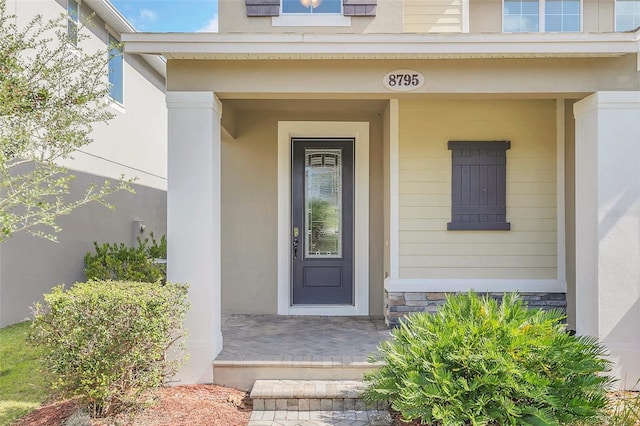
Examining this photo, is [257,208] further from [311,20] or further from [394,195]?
[311,20]

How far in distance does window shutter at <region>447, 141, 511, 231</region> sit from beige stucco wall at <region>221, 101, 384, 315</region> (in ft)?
3.92

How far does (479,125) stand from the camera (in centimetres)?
534

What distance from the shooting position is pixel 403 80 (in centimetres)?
427

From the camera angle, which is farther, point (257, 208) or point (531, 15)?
point (257, 208)

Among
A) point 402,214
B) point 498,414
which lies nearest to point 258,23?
point 402,214

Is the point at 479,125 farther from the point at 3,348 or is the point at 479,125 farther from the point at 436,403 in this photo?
the point at 3,348

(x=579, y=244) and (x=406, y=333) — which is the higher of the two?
(x=579, y=244)

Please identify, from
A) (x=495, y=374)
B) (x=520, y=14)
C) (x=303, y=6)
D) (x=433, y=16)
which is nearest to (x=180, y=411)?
(x=495, y=374)

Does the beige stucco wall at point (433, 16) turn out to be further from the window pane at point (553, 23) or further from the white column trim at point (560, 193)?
the white column trim at point (560, 193)

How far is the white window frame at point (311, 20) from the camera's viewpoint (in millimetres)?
5324

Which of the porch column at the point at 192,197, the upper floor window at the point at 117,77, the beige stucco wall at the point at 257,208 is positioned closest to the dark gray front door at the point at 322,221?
the beige stucco wall at the point at 257,208

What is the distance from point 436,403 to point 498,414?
0.39 meters

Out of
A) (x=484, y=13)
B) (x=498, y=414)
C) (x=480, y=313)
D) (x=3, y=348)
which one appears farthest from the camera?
(x=484, y=13)

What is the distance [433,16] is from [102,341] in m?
5.28
